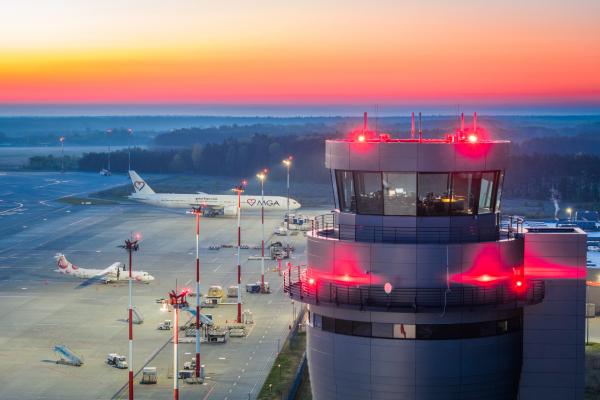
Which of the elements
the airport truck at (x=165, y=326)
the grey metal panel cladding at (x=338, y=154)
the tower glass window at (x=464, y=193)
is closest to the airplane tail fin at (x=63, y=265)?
the airport truck at (x=165, y=326)

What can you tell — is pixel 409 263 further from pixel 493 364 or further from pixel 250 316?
pixel 250 316

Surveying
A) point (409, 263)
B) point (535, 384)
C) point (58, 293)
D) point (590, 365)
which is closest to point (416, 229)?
point (409, 263)

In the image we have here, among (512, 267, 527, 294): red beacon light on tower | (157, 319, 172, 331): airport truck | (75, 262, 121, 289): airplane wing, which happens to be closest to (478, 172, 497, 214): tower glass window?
(512, 267, 527, 294): red beacon light on tower

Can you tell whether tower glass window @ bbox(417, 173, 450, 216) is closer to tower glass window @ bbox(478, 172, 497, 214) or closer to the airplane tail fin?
tower glass window @ bbox(478, 172, 497, 214)

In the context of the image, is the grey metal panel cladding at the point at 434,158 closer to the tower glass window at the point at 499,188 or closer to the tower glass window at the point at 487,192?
the tower glass window at the point at 487,192

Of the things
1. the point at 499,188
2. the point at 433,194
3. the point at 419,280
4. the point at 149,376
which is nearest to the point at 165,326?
the point at 149,376
